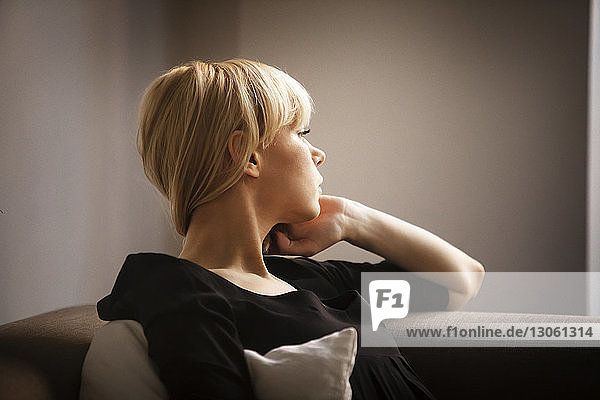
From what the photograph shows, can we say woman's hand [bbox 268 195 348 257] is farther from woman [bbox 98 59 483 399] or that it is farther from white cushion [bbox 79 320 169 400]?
white cushion [bbox 79 320 169 400]

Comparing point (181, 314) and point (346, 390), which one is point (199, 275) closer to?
point (181, 314)

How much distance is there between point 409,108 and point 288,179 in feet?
4.39

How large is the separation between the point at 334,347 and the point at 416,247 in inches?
20.4

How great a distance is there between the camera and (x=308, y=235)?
1371 mm

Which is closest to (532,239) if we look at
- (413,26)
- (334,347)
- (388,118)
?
(388,118)

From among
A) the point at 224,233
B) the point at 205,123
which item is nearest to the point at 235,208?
the point at 224,233

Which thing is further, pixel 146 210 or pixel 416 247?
pixel 146 210

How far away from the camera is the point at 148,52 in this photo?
2381 millimetres

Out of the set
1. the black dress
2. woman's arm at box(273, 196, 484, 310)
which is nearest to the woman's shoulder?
the black dress

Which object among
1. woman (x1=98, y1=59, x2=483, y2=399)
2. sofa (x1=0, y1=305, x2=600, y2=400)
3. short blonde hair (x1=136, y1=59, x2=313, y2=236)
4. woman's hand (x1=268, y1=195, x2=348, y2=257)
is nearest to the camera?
woman (x1=98, y1=59, x2=483, y2=399)

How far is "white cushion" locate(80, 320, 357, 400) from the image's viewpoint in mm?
897

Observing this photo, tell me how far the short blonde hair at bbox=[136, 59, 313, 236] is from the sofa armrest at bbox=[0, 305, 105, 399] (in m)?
0.25

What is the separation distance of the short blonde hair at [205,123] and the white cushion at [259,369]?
270mm

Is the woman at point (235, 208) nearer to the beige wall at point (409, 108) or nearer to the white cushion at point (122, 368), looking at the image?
the white cushion at point (122, 368)
